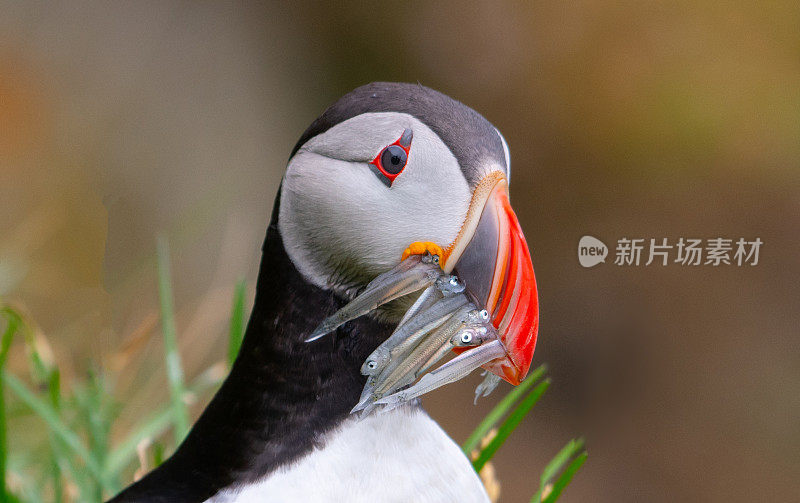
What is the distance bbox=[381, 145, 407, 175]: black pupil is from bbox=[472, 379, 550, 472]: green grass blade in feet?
1.70

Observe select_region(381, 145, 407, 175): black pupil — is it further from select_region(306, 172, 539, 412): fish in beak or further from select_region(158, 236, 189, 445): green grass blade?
select_region(158, 236, 189, 445): green grass blade

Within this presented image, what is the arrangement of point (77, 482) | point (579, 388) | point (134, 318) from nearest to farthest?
point (77, 482) < point (134, 318) < point (579, 388)

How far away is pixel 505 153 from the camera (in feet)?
3.16

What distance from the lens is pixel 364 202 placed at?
0.91 metres

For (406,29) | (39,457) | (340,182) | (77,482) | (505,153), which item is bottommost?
(39,457)

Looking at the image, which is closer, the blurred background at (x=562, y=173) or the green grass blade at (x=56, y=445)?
the green grass blade at (x=56, y=445)

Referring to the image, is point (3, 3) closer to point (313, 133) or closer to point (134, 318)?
point (134, 318)

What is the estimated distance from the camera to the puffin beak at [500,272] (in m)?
0.85

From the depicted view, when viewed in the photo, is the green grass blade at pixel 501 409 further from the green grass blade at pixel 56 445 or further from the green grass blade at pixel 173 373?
the green grass blade at pixel 56 445

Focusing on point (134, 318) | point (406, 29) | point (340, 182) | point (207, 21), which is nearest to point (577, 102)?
point (406, 29)

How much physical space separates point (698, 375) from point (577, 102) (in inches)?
45.6

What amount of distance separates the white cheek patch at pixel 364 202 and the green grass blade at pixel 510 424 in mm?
464

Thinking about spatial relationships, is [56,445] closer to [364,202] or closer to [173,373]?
[173,373]

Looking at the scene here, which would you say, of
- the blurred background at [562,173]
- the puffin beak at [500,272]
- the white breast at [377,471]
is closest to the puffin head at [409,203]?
the puffin beak at [500,272]
